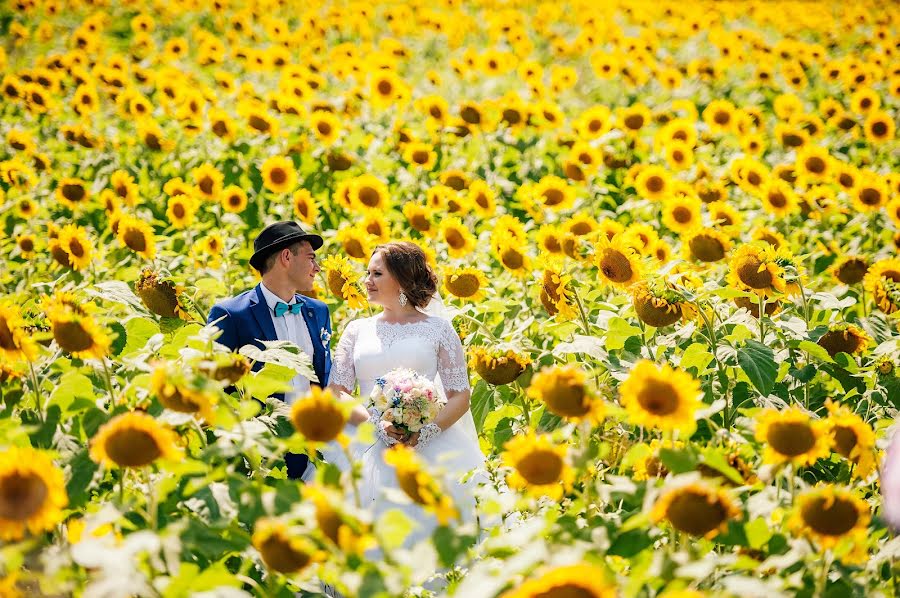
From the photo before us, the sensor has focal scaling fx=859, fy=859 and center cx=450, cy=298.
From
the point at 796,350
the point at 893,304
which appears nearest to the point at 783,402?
the point at 796,350

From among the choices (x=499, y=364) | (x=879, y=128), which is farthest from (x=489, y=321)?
(x=879, y=128)

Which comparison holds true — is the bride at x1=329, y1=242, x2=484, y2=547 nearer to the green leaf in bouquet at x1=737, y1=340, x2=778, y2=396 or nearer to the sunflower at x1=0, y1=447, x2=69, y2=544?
the green leaf in bouquet at x1=737, y1=340, x2=778, y2=396

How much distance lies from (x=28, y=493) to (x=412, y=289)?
7.20 ft

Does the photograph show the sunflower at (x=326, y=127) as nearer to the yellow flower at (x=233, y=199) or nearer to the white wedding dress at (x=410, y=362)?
the yellow flower at (x=233, y=199)

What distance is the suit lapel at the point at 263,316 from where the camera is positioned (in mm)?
3623

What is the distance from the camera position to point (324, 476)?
1681 millimetres

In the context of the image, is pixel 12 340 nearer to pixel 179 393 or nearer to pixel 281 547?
pixel 179 393

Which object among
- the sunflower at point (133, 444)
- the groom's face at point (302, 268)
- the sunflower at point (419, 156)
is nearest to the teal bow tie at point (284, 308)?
the groom's face at point (302, 268)

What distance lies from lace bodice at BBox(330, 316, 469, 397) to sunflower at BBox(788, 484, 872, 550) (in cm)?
195

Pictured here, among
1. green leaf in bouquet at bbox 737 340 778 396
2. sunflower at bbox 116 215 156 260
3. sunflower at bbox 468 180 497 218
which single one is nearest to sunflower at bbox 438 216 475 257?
sunflower at bbox 468 180 497 218

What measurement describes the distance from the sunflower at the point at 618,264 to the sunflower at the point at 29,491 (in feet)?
6.95

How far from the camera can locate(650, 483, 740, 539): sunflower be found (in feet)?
5.48

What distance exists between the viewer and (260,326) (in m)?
3.62

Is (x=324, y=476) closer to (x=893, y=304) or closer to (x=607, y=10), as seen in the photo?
(x=893, y=304)
